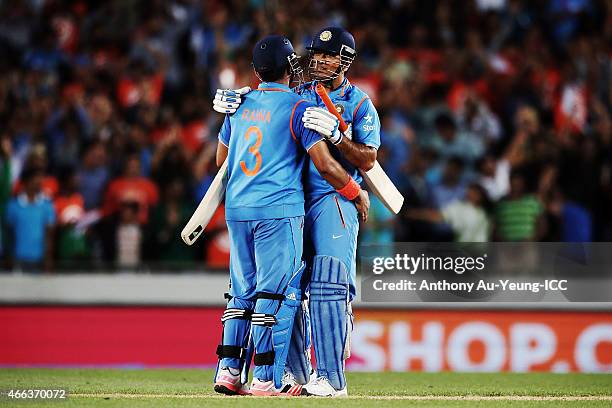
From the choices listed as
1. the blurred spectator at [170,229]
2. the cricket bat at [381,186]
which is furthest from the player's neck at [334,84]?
the blurred spectator at [170,229]

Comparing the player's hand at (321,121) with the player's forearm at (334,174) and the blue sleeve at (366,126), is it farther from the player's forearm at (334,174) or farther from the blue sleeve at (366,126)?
the blue sleeve at (366,126)

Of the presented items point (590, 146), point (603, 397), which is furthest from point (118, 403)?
point (590, 146)

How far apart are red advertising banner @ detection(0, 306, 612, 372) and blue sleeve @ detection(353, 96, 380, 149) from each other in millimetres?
4510

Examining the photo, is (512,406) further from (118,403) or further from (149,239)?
(149,239)

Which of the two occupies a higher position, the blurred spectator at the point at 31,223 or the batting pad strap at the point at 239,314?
the blurred spectator at the point at 31,223

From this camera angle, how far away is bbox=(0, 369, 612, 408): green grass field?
8758 mm

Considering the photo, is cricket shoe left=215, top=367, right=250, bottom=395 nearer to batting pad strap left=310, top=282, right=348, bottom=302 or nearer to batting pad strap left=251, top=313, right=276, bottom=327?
batting pad strap left=251, top=313, right=276, bottom=327

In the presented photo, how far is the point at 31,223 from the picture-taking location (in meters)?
14.6

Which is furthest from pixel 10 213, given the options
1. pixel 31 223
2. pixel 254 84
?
pixel 254 84

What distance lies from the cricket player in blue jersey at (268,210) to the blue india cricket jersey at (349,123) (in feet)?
0.49

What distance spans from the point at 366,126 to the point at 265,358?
1857mm

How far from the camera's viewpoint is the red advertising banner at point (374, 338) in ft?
44.1

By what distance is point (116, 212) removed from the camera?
14672mm

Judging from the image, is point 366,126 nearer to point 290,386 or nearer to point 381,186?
point 381,186
